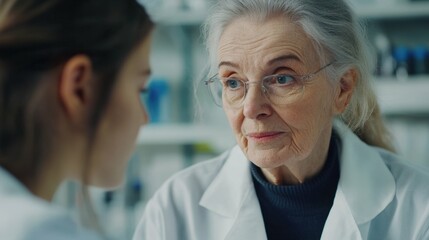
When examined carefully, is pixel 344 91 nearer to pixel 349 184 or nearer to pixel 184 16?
pixel 349 184

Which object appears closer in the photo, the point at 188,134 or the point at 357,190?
the point at 357,190

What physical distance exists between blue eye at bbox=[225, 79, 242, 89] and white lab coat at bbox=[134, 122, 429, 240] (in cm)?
20

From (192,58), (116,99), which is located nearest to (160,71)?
(192,58)

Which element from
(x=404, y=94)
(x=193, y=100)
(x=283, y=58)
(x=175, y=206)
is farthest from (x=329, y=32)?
(x=193, y=100)

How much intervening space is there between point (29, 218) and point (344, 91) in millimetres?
869

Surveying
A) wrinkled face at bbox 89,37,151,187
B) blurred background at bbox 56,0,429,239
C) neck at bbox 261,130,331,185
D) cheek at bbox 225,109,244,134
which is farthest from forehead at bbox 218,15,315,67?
blurred background at bbox 56,0,429,239

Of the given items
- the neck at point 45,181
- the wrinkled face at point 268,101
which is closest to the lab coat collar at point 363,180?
the wrinkled face at point 268,101

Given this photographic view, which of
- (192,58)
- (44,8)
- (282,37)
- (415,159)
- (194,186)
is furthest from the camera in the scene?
(192,58)

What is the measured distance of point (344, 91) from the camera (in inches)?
53.5

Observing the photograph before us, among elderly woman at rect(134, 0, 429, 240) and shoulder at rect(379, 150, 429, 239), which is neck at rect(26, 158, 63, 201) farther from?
shoulder at rect(379, 150, 429, 239)

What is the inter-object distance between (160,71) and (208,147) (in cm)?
40

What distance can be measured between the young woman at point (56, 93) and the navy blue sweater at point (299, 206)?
0.60 meters

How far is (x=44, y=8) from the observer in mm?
722

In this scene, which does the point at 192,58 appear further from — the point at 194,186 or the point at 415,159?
the point at 194,186
